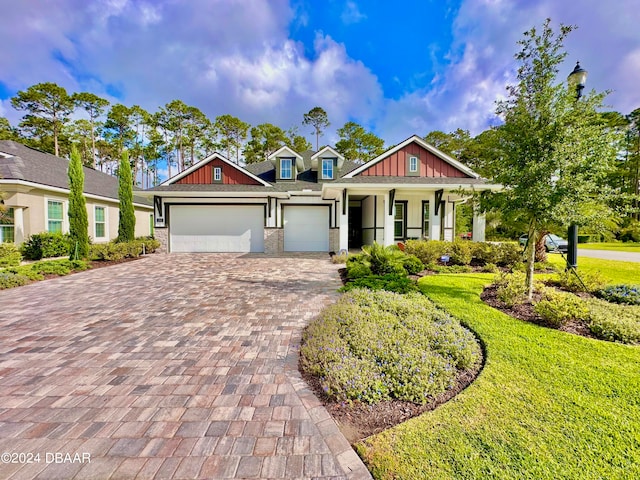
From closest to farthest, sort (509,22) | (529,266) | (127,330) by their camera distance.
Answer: (127,330) → (529,266) → (509,22)

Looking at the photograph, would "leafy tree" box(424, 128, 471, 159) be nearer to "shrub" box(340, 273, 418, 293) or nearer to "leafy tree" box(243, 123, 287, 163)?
"leafy tree" box(243, 123, 287, 163)

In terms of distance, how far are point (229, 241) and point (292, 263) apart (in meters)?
5.58

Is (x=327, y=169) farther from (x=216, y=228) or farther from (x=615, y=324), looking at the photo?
(x=615, y=324)

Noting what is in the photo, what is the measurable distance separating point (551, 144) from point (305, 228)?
11500 millimetres

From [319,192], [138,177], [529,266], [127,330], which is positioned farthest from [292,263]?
[138,177]

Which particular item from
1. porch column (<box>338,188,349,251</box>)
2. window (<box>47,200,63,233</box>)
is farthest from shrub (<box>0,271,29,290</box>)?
porch column (<box>338,188,349,251</box>)

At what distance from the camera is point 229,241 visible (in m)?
14.8

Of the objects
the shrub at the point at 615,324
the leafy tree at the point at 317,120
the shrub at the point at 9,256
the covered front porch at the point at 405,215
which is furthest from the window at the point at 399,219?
the leafy tree at the point at 317,120

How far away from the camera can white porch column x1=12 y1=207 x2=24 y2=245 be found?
11305 mm

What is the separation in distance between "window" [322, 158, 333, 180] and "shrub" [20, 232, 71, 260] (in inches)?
500

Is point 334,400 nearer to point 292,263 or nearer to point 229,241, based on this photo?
point 292,263

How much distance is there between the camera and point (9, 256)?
32.3 ft

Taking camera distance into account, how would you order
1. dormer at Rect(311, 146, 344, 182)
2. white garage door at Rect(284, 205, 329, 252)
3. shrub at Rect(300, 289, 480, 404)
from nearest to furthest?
shrub at Rect(300, 289, 480, 404)
white garage door at Rect(284, 205, 329, 252)
dormer at Rect(311, 146, 344, 182)

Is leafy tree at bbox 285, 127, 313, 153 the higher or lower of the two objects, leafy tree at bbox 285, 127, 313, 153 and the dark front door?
the higher
